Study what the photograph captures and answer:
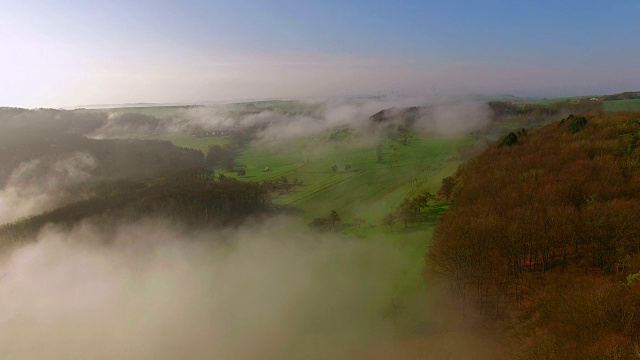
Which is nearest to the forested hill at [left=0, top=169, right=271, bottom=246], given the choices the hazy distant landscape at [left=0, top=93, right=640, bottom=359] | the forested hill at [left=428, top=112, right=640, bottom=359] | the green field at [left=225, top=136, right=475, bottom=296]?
the hazy distant landscape at [left=0, top=93, right=640, bottom=359]

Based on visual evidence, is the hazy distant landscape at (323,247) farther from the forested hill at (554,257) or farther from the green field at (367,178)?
the green field at (367,178)

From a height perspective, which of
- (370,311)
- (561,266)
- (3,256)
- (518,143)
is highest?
(518,143)

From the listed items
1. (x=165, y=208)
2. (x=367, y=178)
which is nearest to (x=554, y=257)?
(x=367, y=178)

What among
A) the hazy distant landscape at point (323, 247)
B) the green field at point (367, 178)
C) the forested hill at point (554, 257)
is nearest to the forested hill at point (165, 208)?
the hazy distant landscape at point (323, 247)

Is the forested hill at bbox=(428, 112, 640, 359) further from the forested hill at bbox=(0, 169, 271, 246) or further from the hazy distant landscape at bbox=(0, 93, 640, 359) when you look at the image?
the forested hill at bbox=(0, 169, 271, 246)

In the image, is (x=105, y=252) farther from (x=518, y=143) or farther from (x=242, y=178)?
(x=518, y=143)

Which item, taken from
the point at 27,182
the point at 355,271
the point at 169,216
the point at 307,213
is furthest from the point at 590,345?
the point at 27,182

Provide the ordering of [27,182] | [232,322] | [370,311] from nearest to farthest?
[370,311] → [232,322] → [27,182]

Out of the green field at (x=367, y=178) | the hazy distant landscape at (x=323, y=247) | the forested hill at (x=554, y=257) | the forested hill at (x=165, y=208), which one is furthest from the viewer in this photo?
the forested hill at (x=165, y=208)
